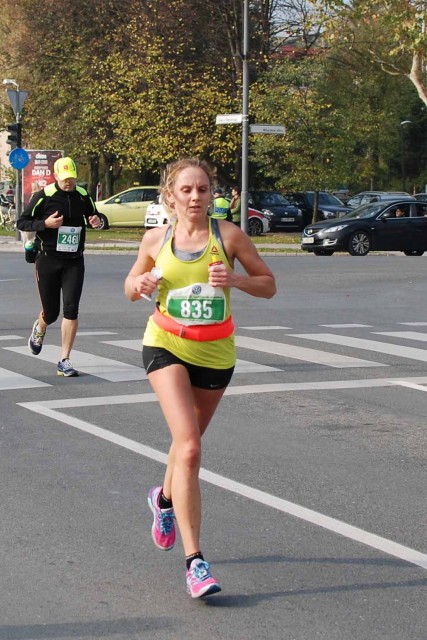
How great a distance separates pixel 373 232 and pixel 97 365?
2220 centimetres

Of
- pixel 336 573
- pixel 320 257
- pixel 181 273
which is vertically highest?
pixel 181 273

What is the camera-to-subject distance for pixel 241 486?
6.93 metres

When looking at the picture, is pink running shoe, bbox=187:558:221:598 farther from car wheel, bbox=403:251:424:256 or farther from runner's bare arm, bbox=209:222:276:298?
car wheel, bbox=403:251:424:256

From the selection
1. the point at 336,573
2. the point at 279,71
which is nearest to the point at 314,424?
the point at 336,573

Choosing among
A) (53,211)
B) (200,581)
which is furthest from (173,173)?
(53,211)

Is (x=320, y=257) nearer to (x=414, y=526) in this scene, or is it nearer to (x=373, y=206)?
(x=373, y=206)

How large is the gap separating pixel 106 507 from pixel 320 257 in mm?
25766

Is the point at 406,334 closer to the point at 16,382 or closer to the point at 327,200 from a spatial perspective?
the point at 16,382

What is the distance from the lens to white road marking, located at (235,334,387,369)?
39.7 ft

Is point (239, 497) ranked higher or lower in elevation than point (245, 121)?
lower

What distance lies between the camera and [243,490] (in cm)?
682

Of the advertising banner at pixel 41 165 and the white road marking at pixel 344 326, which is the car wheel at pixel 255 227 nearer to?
the advertising banner at pixel 41 165

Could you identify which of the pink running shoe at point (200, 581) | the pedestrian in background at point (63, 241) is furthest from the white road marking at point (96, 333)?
the pink running shoe at point (200, 581)

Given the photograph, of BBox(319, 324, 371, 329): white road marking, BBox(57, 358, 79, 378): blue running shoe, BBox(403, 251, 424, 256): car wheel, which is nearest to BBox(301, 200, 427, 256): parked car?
BBox(403, 251, 424, 256): car wheel
